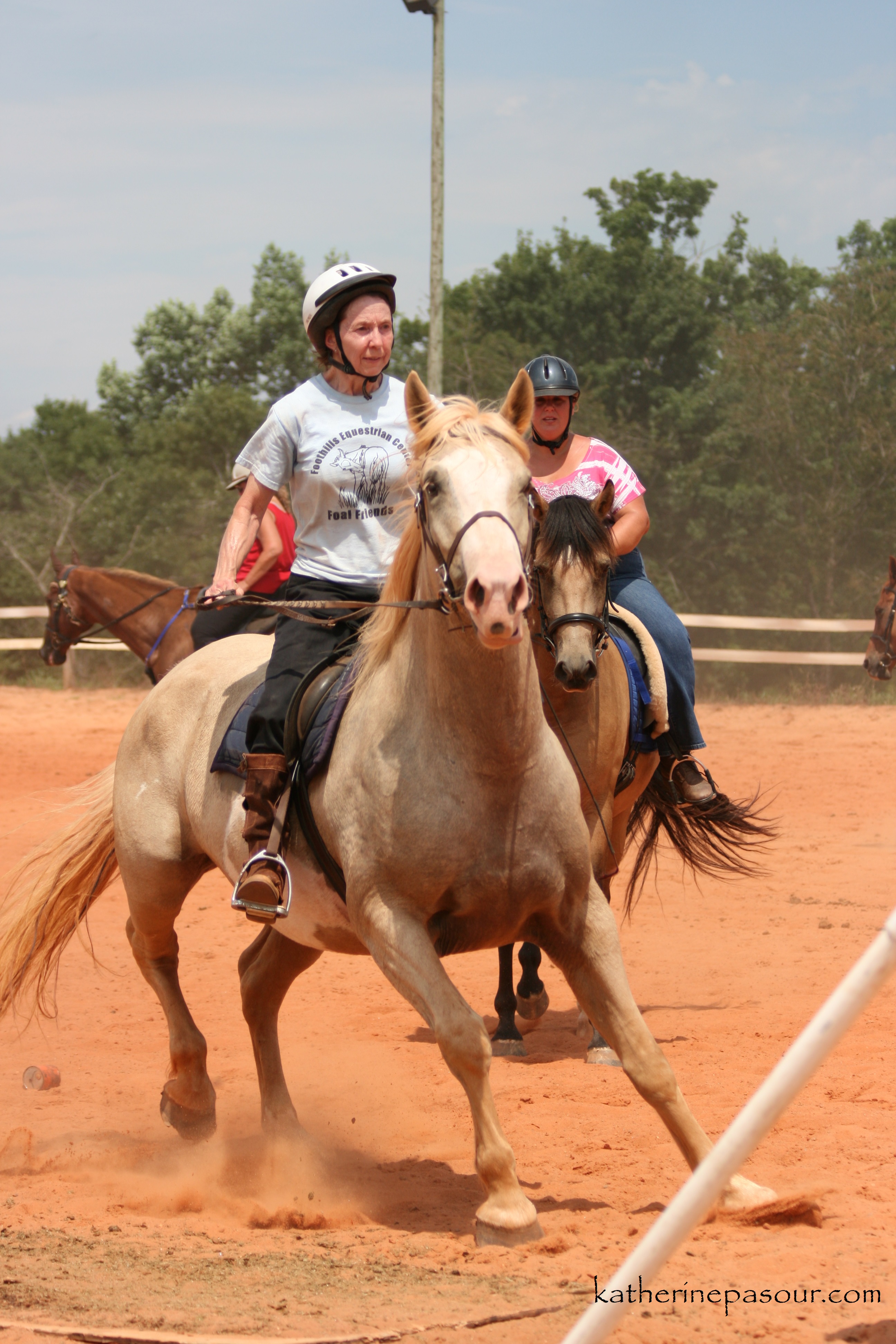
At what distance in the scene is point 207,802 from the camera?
477 cm

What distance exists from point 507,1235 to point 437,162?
53.6ft

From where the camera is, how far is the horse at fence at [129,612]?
10805mm

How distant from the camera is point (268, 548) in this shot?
9.08 m

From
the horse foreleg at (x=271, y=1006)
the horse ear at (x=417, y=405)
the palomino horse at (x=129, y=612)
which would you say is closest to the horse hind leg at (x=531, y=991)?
the horse foreleg at (x=271, y=1006)

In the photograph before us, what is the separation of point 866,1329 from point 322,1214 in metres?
1.90

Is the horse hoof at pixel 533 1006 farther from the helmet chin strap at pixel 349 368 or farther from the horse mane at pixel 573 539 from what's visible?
the helmet chin strap at pixel 349 368

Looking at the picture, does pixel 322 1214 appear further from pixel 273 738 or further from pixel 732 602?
pixel 732 602

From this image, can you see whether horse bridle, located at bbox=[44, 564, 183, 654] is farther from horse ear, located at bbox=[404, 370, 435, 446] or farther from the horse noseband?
horse ear, located at bbox=[404, 370, 435, 446]

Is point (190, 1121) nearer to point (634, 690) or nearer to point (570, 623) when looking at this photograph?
point (570, 623)

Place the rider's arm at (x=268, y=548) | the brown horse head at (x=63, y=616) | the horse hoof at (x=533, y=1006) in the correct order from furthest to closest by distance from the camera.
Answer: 1. the brown horse head at (x=63, y=616)
2. the rider's arm at (x=268, y=548)
3. the horse hoof at (x=533, y=1006)

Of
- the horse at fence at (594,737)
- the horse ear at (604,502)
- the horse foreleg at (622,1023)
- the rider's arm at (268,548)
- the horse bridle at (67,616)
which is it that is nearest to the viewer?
the horse foreleg at (622,1023)

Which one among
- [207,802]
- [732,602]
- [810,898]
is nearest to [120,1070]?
[207,802]

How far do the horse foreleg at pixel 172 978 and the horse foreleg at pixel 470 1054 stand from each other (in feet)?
5.46

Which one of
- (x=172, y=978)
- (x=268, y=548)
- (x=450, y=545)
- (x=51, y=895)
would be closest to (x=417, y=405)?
(x=450, y=545)
